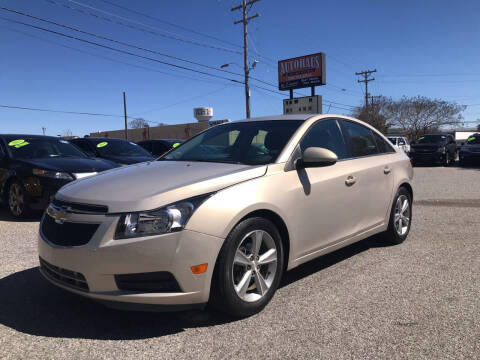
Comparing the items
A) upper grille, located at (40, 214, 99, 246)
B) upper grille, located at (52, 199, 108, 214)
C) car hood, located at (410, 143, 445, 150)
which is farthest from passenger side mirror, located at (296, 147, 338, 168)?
car hood, located at (410, 143, 445, 150)

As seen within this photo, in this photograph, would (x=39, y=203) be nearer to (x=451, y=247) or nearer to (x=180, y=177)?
(x=180, y=177)

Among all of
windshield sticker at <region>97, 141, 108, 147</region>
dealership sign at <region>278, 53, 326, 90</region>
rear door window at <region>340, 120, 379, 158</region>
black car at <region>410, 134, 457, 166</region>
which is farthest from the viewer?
dealership sign at <region>278, 53, 326, 90</region>

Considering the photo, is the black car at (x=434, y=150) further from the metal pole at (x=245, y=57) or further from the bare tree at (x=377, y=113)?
the bare tree at (x=377, y=113)

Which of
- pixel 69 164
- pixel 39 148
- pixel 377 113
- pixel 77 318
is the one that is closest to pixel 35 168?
pixel 69 164

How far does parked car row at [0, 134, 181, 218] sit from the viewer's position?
20.6 feet

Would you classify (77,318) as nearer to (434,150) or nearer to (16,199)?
(16,199)

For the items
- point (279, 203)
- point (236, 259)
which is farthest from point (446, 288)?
point (236, 259)

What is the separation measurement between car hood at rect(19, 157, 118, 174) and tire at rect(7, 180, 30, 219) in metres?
0.43

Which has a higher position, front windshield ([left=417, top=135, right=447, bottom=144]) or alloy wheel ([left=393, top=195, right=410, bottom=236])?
front windshield ([left=417, top=135, right=447, bottom=144])

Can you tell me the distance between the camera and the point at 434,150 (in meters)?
20.8

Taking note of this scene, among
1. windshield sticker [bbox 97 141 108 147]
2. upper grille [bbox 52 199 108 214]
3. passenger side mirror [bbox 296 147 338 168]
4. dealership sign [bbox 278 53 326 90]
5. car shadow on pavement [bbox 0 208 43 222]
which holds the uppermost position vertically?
dealership sign [bbox 278 53 326 90]

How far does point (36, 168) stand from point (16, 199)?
0.70m

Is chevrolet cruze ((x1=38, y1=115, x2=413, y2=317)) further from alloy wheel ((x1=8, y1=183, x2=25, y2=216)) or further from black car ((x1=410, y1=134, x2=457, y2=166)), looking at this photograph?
black car ((x1=410, y1=134, x2=457, y2=166))

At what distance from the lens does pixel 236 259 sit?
283cm
